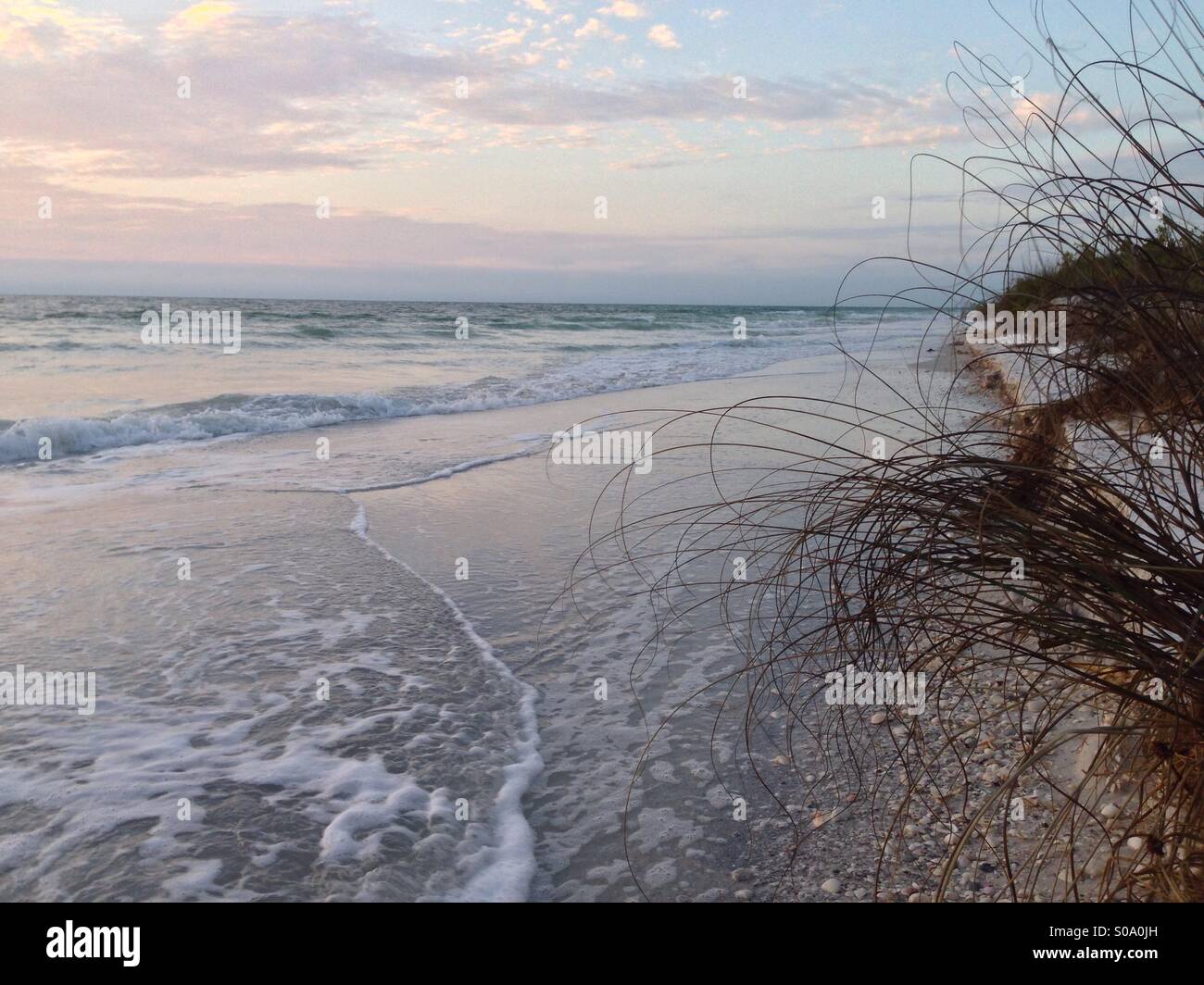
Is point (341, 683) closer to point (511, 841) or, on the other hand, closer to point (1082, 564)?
point (511, 841)

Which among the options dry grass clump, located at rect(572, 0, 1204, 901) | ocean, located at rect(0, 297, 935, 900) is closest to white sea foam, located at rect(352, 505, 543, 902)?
ocean, located at rect(0, 297, 935, 900)

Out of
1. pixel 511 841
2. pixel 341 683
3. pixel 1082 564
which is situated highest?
pixel 1082 564

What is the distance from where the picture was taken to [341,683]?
443 cm

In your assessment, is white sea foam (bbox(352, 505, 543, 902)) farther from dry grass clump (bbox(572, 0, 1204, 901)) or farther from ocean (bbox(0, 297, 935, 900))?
dry grass clump (bbox(572, 0, 1204, 901))

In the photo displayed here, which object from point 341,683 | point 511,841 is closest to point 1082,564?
point 511,841

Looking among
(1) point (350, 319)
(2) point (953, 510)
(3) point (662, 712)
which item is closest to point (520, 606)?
(3) point (662, 712)

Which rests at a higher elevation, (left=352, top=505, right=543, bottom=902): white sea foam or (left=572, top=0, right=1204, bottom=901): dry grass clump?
(left=572, top=0, right=1204, bottom=901): dry grass clump

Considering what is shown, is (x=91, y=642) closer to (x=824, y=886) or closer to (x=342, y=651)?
(x=342, y=651)

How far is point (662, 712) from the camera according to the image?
13.5 feet

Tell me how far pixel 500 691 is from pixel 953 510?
267 centimetres

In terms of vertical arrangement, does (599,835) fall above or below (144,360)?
below

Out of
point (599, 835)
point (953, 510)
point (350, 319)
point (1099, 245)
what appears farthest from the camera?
point (350, 319)

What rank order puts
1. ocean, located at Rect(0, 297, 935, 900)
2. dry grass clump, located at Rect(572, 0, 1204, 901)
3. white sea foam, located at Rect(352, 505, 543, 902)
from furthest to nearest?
ocean, located at Rect(0, 297, 935, 900) → white sea foam, located at Rect(352, 505, 543, 902) → dry grass clump, located at Rect(572, 0, 1204, 901)

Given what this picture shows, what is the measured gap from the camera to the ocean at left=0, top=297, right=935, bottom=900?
3020mm
